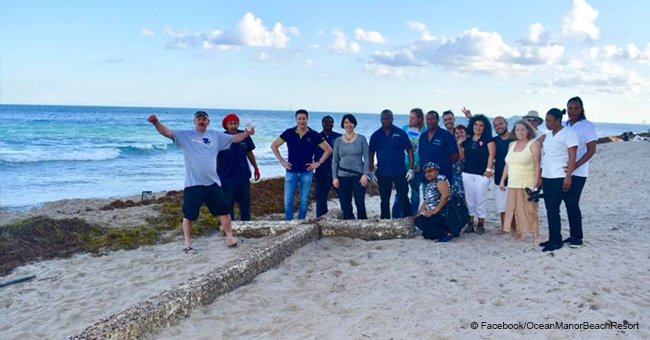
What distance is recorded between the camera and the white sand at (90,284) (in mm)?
4719

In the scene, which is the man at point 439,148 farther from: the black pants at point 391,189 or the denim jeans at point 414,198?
the denim jeans at point 414,198

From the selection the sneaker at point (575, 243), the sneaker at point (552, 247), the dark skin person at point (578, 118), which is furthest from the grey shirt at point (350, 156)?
the sneaker at point (575, 243)

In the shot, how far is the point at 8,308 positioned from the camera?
516 cm

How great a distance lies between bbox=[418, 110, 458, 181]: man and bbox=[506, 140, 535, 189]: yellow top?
71 centimetres

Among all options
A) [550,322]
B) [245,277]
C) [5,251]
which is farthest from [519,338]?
[5,251]

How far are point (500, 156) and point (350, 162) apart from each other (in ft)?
6.72

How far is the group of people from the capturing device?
6.18 metres

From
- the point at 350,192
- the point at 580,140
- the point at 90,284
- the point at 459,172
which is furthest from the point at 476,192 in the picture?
the point at 90,284

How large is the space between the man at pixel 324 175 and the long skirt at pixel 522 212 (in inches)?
101

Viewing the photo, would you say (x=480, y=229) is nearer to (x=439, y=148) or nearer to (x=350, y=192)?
(x=439, y=148)

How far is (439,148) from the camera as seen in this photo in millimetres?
6906

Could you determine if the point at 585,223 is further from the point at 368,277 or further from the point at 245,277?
the point at 245,277

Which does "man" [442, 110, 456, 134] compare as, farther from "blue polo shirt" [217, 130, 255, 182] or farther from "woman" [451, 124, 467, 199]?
"blue polo shirt" [217, 130, 255, 182]

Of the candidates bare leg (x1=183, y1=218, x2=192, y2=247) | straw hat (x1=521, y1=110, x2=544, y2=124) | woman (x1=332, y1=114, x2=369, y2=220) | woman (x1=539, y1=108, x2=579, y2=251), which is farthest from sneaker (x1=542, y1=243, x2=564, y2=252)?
bare leg (x1=183, y1=218, x2=192, y2=247)
